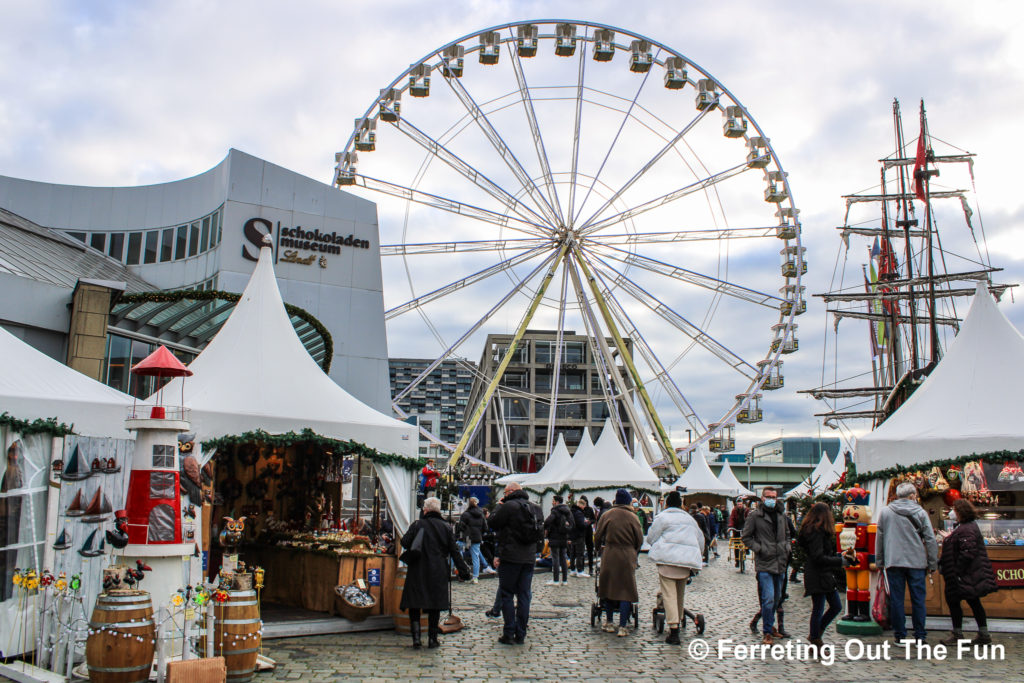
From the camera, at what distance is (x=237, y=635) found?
24.6ft

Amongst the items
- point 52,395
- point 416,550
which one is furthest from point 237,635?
point 52,395

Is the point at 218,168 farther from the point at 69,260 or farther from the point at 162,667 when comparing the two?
the point at 162,667

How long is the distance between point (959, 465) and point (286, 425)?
28.3ft

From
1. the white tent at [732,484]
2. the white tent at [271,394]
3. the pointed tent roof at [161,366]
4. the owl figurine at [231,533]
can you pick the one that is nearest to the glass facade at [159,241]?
the white tent at [271,394]

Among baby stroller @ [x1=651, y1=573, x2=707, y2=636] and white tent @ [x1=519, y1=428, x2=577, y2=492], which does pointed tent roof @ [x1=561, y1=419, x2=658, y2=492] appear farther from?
baby stroller @ [x1=651, y1=573, x2=707, y2=636]

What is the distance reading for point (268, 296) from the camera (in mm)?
13219

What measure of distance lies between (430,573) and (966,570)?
568 centimetres

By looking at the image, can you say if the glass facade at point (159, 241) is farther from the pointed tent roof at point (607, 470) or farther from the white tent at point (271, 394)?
the white tent at point (271, 394)

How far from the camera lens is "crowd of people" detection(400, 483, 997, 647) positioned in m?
9.11

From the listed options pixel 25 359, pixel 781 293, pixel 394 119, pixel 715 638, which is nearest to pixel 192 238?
pixel 394 119

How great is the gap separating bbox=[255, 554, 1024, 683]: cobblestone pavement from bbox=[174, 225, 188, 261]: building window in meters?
18.0

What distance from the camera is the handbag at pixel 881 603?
10250 mm

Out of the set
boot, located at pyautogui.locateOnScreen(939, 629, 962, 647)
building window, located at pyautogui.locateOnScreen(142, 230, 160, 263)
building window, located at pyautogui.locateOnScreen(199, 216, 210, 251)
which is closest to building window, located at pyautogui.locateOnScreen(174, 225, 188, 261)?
building window, located at pyautogui.locateOnScreen(142, 230, 160, 263)

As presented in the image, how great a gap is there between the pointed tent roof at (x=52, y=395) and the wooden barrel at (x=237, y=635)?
321 centimetres
